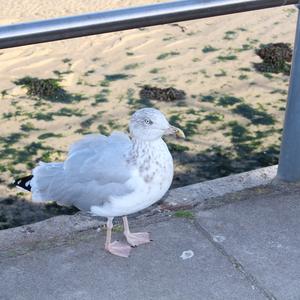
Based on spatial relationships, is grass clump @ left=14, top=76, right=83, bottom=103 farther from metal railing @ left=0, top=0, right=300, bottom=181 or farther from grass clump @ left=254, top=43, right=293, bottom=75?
metal railing @ left=0, top=0, right=300, bottom=181

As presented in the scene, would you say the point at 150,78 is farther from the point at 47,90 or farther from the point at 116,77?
the point at 47,90

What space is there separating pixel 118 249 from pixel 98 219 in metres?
0.35

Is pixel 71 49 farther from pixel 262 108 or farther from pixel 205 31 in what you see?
pixel 262 108

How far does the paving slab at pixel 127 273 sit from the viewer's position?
2963 mm

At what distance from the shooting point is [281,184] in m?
3.81

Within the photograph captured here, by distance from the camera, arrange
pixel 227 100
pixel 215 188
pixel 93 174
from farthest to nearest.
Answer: pixel 227 100, pixel 215 188, pixel 93 174

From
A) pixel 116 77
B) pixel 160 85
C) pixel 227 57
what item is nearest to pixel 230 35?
pixel 227 57

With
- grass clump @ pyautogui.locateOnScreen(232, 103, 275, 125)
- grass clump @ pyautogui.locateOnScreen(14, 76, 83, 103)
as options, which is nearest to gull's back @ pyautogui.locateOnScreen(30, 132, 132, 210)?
grass clump @ pyautogui.locateOnScreen(232, 103, 275, 125)

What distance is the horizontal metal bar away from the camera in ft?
9.01

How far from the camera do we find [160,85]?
19.3 ft

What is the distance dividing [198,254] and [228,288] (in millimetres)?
291

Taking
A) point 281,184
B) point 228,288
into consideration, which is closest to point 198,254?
point 228,288

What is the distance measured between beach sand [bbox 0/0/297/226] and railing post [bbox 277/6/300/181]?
0.87 metres

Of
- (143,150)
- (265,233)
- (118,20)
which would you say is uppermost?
(118,20)
